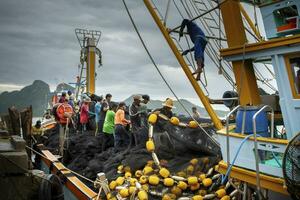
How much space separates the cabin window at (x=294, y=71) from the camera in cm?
438

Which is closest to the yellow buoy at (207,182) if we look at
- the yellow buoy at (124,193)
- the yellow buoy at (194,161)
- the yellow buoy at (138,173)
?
the yellow buoy at (194,161)

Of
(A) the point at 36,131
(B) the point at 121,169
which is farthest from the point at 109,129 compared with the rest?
(A) the point at 36,131

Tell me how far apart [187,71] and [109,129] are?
4.73 metres

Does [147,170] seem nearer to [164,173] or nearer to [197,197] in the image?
[164,173]

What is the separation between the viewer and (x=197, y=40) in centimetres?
646

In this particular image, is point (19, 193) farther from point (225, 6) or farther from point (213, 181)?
point (225, 6)

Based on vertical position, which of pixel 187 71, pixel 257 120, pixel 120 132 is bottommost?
pixel 257 120

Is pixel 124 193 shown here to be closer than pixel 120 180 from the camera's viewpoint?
Yes

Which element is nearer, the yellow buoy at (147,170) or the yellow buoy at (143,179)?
the yellow buoy at (143,179)

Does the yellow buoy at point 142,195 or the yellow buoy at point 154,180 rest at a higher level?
the yellow buoy at point 154,180

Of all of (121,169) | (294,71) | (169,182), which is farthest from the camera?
(121,169)

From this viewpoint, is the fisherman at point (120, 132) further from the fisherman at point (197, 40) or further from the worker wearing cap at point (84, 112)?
the worker wearing cap at point (84, 112)

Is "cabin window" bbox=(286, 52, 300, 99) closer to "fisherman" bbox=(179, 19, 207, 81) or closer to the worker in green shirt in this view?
"fisherman" bbox=(179, 19, 207, 81)

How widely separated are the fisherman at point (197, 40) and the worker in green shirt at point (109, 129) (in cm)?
443
